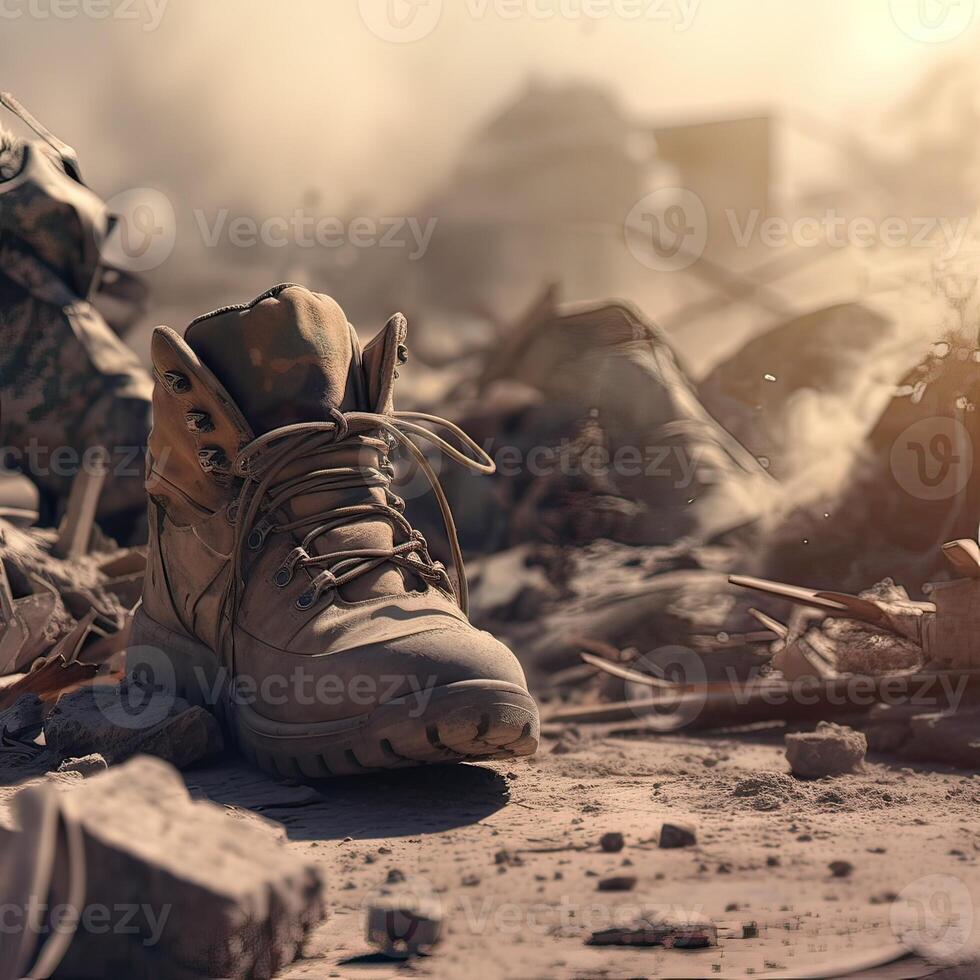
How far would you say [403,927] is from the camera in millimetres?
1195

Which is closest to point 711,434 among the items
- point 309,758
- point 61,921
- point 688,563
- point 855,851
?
point 688,563

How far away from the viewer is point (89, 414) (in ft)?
13.6

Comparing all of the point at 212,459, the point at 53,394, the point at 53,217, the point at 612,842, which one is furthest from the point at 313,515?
the point at 53,217

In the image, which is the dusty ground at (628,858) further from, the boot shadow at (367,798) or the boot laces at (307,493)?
the boot laces at (307,493)

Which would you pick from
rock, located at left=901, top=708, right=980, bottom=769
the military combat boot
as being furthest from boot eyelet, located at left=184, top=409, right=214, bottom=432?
rock, located at left=901, top=708, right=980, bottom=769

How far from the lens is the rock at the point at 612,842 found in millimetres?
1428

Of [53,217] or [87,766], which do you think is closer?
[87,766]

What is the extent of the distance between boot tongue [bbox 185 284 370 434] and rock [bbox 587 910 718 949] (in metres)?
1.26

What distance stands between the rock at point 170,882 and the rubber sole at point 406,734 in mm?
585

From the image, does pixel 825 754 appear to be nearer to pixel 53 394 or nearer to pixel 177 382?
pixel 177 382

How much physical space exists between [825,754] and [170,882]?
131 centimetres

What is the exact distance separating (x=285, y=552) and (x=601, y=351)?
373 centimetres

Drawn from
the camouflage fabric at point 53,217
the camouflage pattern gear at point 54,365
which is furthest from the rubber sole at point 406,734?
the camouflage fabric at point 53,217

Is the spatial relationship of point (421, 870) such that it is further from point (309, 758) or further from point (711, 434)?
point (711, 434)
